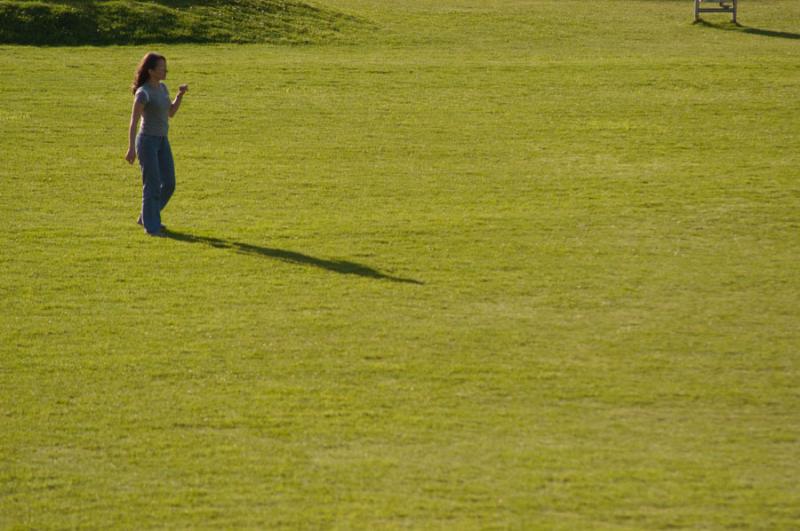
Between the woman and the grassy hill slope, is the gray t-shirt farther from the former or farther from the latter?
the grassy hill slope

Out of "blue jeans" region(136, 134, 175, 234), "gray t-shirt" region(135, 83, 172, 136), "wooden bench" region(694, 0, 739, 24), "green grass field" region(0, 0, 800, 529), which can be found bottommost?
"green grass field" region(0, 0, 800, 529)

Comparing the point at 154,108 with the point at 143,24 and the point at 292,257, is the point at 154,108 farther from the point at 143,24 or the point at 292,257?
the point at 143,24

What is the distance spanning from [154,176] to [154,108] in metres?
0.81

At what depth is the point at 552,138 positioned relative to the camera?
67.8 feet

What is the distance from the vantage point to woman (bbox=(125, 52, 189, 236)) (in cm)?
1512

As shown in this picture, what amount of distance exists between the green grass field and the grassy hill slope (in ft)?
7.97

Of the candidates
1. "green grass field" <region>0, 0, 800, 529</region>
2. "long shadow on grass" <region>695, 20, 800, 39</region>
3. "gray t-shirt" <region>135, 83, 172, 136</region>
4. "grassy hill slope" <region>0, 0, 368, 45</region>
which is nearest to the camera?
"green grass field" <region>0, 0, 800, 529</region>

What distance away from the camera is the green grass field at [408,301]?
9.47 meters

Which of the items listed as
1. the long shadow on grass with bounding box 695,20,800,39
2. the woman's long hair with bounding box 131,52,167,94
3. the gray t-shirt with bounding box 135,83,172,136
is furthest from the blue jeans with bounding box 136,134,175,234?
the long shadow on grass with bounding box 695,20,800,39

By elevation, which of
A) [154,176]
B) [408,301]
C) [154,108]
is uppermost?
[154,108]

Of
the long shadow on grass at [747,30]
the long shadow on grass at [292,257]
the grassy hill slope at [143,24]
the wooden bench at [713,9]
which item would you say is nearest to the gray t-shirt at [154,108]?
the long shadow on grass at [292,257]

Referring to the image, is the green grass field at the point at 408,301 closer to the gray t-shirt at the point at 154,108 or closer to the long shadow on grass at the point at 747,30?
the gray t-shirt at the point at 154,108

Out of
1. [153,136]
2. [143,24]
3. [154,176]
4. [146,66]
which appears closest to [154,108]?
[153,136]

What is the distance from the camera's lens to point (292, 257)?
14.9 metres
